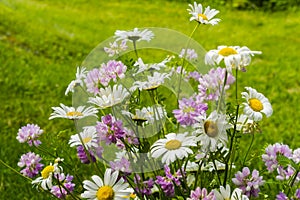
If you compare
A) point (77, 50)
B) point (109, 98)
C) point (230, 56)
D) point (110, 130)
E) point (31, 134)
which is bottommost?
point (77, 50)

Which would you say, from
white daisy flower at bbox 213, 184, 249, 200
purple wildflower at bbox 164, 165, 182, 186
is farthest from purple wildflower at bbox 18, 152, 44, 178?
white daisy flower at bbox 213, 184, 249, 200

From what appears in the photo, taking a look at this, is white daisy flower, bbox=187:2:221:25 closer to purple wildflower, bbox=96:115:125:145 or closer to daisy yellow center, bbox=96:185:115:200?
purple wildflower, bbox=96:115:125:145

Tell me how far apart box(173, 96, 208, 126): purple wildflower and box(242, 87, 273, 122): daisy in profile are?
12 centimetres

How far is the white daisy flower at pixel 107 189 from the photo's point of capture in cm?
122

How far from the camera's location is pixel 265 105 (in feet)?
4.33

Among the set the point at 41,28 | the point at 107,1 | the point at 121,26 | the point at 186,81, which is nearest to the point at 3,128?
the point at 186,81

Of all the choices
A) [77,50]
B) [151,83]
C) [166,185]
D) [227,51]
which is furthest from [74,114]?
[77,50]

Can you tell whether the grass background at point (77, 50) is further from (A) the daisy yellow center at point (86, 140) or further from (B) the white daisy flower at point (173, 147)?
(B) the white daisy flower at point (173, 147)

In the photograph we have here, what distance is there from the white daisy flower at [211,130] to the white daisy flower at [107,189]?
0.23 metres

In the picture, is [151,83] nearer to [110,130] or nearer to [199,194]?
[110,130]

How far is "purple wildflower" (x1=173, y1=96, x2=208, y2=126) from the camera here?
52.2 inches

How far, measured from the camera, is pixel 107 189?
4.04ft

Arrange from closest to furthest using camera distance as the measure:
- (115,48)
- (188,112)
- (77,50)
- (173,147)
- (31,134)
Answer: (173,147) → (188,112) → (115,48) → (31,134) → (77,50)

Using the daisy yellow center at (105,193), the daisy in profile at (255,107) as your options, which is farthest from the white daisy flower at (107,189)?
the daisy in profile at (255,107)
